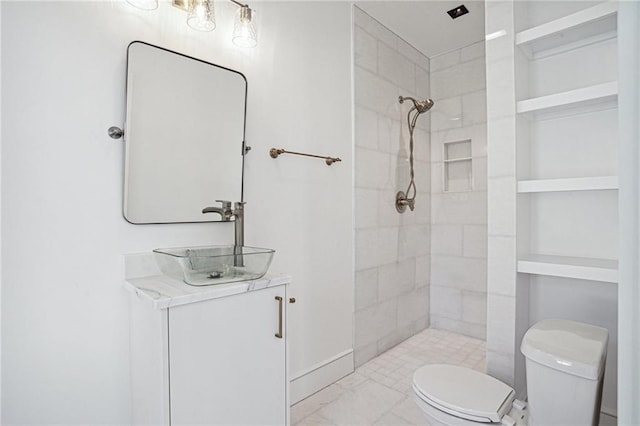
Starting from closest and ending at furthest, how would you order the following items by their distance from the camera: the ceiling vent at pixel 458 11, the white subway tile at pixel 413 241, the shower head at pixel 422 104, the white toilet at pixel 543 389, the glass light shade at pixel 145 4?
the white toilet at pixel 543 389 → the glass light shade at pixel 145 4 → the ceiling vent at pixel 458 11 → the shower head at pixel 422 104 → the white subway tile at pixel 413 241

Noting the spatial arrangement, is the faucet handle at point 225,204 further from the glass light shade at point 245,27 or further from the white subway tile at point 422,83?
the white subway tile at point 422,83

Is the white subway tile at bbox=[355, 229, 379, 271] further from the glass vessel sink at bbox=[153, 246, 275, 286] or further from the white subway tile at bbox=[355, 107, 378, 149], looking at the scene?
the glass vessel sink at bbox=[153, 246, 275, 286]

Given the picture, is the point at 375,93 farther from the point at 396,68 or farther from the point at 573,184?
the point at 573,184

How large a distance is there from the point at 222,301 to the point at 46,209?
2.34ft

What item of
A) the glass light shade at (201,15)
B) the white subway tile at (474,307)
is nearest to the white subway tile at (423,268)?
the white subway tile at (474,307)

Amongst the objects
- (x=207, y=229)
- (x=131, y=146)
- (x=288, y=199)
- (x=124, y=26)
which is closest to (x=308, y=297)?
(x=288, y=199)

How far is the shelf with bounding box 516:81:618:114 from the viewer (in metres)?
1.53

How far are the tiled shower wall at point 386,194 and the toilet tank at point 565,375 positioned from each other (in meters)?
1.22

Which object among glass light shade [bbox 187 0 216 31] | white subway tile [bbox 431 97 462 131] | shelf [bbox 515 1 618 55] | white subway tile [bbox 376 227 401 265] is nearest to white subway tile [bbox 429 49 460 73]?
white subway tile [bbox 431 97 462 131]

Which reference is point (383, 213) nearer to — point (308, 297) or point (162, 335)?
point (308, 297)

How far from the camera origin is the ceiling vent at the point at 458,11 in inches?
95.0

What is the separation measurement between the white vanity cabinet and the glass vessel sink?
105 millimetres

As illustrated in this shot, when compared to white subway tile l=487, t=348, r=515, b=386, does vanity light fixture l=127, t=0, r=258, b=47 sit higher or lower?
higher

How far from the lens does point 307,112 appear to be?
210 centimetres
